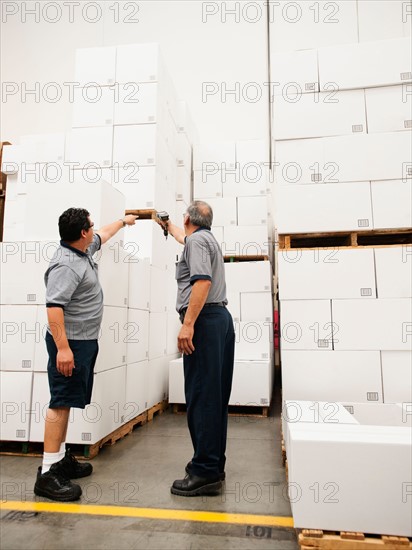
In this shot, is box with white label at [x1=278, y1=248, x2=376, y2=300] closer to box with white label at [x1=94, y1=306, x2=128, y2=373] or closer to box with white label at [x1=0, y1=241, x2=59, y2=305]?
box with white label at [x1=94, y1=306, x2=128, y2=373]

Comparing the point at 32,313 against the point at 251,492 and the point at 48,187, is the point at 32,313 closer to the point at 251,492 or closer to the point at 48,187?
the point at 48,187

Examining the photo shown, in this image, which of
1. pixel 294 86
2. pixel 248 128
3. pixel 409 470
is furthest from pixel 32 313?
pixel 248 128

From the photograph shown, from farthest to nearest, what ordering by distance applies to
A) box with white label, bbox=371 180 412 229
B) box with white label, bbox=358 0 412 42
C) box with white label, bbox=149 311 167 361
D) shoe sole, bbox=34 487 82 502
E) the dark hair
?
box with white label, bbox=358 0 412 42 → box with white label, bbox=149 311 167 361 → box with white label, bbox=371 180 412 229 → the dark hair → shoe sole, bbox=34 487 82 502

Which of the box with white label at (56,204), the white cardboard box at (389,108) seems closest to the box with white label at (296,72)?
the white cardboard box at (389,108)

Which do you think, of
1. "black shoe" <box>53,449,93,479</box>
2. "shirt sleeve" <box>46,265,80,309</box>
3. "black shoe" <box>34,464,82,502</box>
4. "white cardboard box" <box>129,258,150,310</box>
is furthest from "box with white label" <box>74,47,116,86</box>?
"black shoe" <box>34,464,82,502</box>

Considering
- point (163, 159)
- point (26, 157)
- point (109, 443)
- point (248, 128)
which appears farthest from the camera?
point (248, 128)

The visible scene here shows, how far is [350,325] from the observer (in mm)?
3510

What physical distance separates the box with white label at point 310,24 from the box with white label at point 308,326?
6074mm

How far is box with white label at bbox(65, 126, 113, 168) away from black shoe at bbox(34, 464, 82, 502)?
3.33 metres

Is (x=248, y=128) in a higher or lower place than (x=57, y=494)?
higher

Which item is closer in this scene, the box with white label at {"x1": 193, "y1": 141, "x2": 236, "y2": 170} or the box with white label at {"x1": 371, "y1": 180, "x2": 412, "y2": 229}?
the box with white label at {"x1": 371, "y1": 180, "x2": 412, "y2": 229}

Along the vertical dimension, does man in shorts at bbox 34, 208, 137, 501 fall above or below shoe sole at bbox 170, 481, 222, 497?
above

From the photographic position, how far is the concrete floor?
198cm

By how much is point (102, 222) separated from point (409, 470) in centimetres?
270
